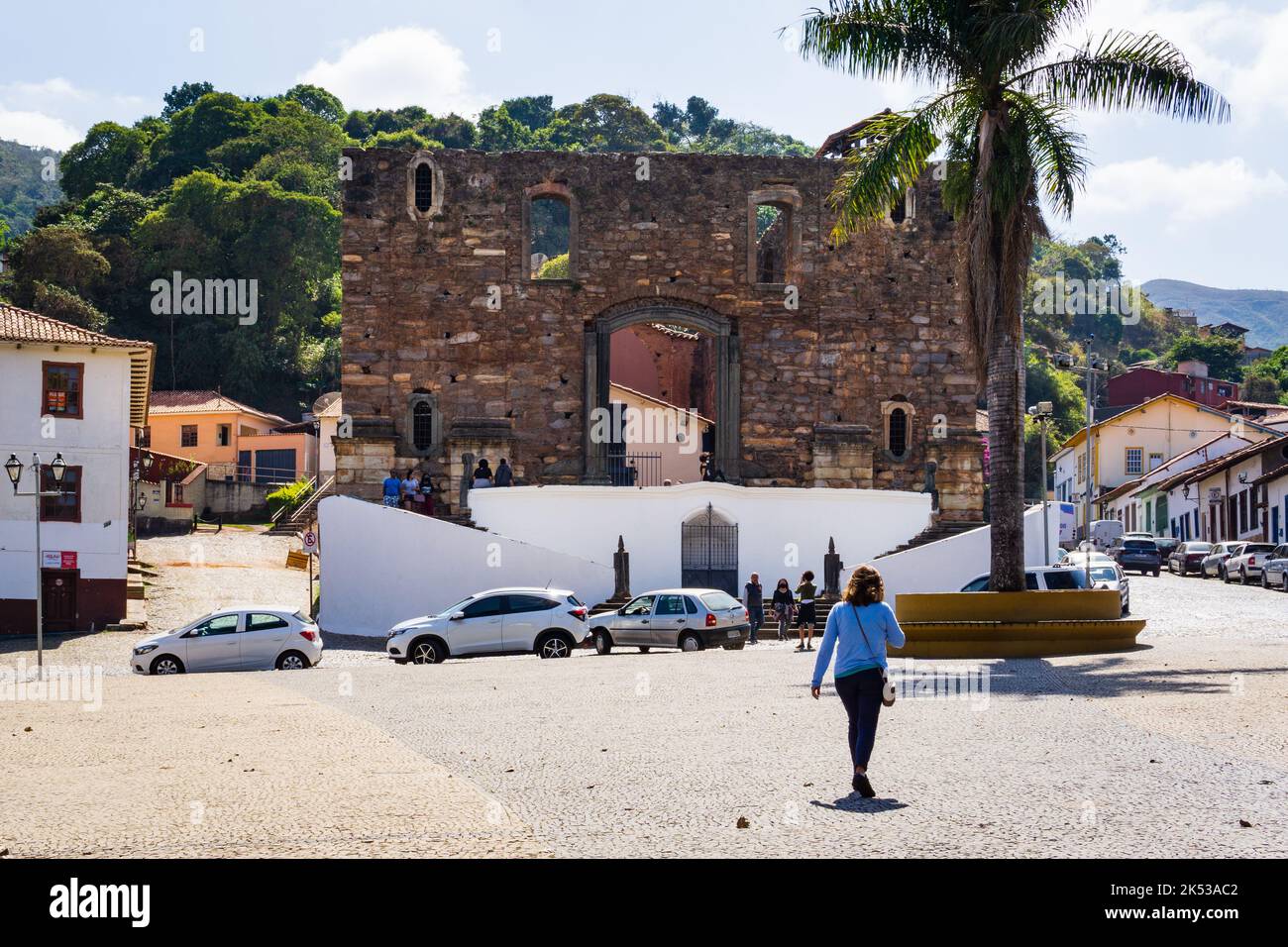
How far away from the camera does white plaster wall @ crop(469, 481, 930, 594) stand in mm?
32531

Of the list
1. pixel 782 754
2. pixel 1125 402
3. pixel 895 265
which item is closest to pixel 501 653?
pixel 782 754

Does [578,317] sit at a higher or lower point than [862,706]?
higher

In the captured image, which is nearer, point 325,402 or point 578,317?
point 578,317

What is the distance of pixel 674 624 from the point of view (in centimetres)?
2625

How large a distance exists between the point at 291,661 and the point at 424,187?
15.7m

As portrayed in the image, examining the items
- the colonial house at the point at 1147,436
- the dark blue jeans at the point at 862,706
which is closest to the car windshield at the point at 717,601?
the dark blue jeans at the point at 862,706

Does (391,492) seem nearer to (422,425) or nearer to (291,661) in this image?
(422,425)

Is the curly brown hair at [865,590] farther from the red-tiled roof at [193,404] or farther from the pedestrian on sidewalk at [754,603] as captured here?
the red-tiled roof at [193,404]

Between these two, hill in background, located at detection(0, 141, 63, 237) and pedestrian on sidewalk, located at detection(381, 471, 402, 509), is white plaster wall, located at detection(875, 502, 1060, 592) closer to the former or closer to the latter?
pedestrian on sidewalk, located at detection(381, 471, 402, 509)

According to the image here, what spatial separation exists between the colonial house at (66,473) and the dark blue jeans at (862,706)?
2762cm

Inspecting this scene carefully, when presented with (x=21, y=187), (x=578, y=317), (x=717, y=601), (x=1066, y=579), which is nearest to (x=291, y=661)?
(x=717, y=601)

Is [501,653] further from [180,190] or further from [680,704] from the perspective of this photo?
[180,190]

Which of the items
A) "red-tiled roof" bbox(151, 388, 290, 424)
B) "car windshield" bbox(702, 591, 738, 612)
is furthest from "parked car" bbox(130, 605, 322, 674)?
"red-tiled roof" bbox(151, 388, 290, 424)

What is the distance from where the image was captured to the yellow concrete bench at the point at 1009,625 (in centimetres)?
1994
